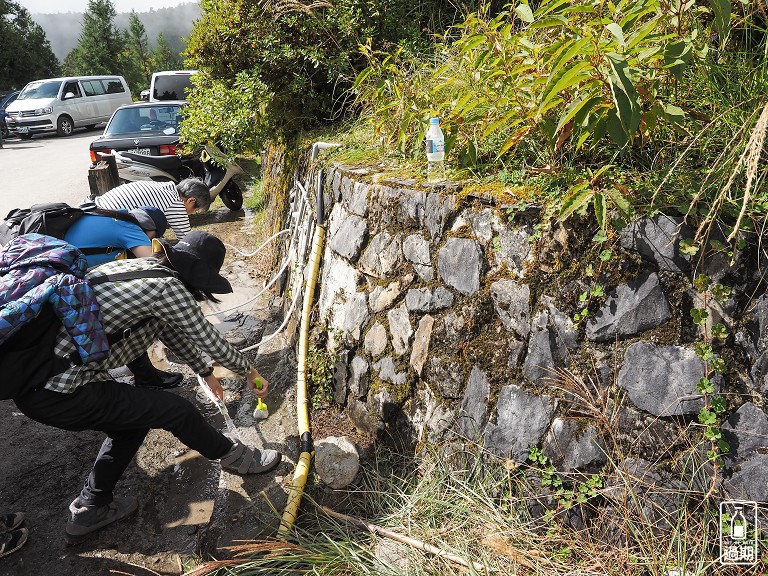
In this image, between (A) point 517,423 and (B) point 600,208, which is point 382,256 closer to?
(A) point 517,423

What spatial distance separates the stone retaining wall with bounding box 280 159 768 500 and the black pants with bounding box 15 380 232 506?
993 millimetres

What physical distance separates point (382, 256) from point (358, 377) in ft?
2.49

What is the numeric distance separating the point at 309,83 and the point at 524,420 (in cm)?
416

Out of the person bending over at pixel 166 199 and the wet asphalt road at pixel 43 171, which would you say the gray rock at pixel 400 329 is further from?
the wet asphalt road at pixel 43 171

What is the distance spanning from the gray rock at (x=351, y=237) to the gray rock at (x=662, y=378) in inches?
68.5

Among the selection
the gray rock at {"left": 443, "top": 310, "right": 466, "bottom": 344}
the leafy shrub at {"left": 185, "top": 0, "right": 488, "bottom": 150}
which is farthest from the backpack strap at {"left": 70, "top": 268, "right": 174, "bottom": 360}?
the leafy shrub at {"left": 185, "top": 0, "right": 488, "bottom": 150}

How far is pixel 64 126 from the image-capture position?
63.7ft

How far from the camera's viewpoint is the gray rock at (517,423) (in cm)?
266

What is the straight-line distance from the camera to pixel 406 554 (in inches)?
103

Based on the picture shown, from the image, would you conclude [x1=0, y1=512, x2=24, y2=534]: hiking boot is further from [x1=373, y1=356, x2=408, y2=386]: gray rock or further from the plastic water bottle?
the plastic water bottle

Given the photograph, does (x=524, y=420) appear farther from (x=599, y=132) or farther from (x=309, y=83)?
(x=309, y=83)

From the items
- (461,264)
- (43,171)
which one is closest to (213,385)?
(461,264)

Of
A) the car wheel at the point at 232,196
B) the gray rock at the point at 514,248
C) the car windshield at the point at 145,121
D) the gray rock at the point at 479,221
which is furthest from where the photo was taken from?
the car windshield at the point at 145,121

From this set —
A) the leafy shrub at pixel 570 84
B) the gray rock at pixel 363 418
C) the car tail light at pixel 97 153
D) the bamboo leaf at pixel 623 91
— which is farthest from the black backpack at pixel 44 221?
the car tail light at pixel 97 153
